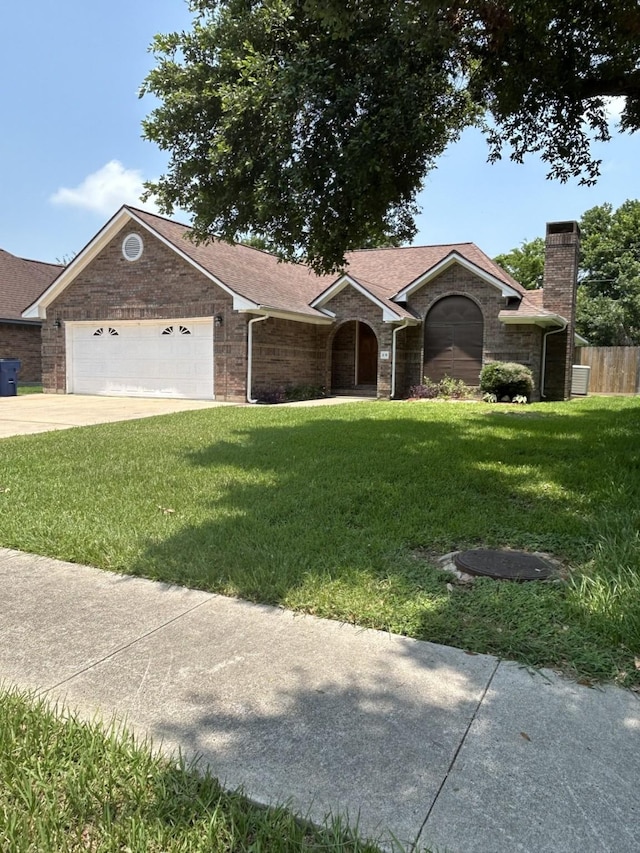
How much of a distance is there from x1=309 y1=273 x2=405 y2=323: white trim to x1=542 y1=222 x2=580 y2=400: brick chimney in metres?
4.98

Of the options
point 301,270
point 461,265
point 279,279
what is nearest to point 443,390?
point 461,265

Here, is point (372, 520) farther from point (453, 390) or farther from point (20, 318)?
point (20, 318)

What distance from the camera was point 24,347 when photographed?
24.4 m

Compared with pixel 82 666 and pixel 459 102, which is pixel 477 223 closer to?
pixel 459 102

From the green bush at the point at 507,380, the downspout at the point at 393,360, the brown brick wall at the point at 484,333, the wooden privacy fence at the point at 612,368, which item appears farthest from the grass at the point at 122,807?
the wooden privacy fence at the point at 612,368

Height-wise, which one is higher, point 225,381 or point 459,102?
point 459,102

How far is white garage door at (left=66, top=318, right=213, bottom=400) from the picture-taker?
18094mm

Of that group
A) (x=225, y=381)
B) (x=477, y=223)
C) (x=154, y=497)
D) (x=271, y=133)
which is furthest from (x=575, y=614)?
(x=477, y=223)

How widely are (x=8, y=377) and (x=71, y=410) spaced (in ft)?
18.5

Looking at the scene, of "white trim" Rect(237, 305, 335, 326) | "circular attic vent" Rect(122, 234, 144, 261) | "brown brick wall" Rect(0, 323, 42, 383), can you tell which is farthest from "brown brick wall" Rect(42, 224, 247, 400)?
"brown brick wall" Rect(0, 323, 42, 383)

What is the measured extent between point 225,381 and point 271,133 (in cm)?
1023

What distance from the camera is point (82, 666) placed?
2.96 metres

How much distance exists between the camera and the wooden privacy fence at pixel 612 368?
2322cm

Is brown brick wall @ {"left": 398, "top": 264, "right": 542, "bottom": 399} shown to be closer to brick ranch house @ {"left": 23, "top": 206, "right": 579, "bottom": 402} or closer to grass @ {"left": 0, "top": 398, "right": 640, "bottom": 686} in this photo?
brick ranch house @ {"left": 23, "top": 206, "right": 579, "bottom": 402}
